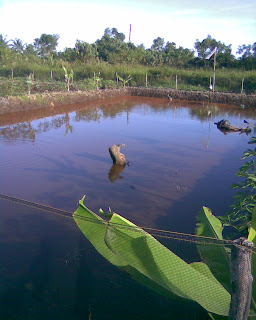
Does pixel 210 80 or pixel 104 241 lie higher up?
pixel 210 80

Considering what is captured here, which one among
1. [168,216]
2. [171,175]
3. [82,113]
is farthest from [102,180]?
[82,113]

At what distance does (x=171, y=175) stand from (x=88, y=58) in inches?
824

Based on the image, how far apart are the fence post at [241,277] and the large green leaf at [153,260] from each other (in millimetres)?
187

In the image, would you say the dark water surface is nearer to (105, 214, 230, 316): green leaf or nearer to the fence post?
(105, 214, 230, 316): green leaf

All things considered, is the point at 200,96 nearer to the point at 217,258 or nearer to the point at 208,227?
the point at 208,227

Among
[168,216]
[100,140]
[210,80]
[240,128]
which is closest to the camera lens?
[168,216]

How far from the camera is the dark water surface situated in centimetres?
325

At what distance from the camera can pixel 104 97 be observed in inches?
746

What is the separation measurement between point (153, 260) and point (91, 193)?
413 cm

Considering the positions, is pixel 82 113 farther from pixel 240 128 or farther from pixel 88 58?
pixel 88 58

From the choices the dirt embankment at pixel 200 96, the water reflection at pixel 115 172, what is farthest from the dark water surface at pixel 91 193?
the dirt embankment at pixel 200 96

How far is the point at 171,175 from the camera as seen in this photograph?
7.00 metres

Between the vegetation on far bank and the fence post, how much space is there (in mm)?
13698

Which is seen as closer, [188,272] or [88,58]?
[188,272]
